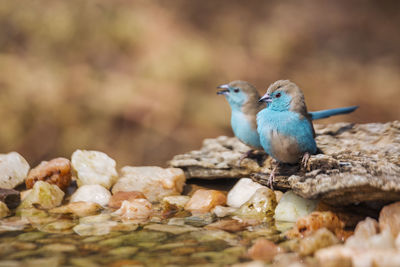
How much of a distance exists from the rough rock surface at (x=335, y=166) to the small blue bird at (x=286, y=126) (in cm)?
12

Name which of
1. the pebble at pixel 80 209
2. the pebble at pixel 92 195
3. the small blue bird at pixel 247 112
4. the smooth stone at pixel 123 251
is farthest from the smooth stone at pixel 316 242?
the pebble at pixel 92 195

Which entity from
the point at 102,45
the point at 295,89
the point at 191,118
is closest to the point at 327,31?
the point at 191,118

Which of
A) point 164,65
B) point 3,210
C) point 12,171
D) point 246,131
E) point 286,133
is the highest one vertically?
point 164,65

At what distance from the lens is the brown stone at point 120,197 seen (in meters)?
2.97

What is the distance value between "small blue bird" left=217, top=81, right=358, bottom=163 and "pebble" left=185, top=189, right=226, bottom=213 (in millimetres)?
455

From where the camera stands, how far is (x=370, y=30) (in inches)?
337

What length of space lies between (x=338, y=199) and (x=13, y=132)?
449 centimetres

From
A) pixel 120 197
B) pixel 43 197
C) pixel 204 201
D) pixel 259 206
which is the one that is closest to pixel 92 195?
pixel 120 197

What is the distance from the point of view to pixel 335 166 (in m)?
2.38

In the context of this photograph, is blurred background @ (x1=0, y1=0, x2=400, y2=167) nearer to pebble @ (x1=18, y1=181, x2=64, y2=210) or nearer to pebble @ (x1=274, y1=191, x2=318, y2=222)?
pebble @ (x1=18, y1=181, x2=64, y2=210)

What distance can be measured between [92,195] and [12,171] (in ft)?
2.11

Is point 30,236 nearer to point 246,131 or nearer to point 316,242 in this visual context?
point 316,242

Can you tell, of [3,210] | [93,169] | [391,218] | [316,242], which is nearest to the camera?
[316,242]

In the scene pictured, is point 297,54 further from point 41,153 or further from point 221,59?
point 41,153
